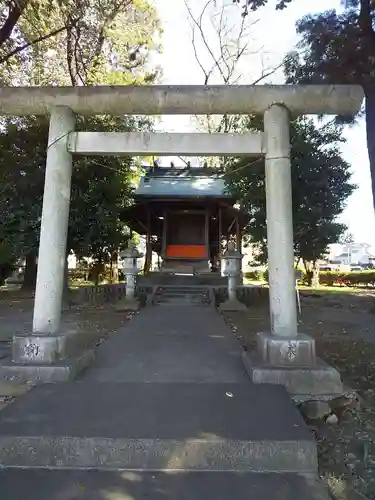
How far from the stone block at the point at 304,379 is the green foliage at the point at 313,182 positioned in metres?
7.67

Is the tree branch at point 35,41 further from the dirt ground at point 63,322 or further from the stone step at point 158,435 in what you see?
the stone step at point 158,435

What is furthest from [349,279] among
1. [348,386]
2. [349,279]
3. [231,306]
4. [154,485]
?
[154,485]

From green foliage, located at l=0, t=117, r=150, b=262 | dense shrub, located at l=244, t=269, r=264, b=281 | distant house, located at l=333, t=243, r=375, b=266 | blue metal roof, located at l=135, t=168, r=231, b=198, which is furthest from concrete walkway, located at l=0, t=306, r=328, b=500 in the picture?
distant house, located at l=333, t=243, r=375, b=266

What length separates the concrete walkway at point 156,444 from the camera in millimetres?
2678

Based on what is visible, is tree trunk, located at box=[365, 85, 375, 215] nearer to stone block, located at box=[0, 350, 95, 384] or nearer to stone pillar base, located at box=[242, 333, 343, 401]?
stone pillar base, located at box=[242, 333, 343, 401]

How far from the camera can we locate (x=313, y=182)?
38.3 feet

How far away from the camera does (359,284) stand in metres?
28.3

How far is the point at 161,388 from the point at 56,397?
3.54 ft

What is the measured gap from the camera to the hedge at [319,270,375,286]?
27.9 m

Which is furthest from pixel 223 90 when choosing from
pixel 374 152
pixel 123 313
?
pixel 123 313

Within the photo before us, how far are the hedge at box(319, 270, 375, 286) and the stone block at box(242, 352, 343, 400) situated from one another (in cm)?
2446

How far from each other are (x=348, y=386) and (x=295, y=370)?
844mm

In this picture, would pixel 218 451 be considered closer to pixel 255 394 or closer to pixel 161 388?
pixel 255 394

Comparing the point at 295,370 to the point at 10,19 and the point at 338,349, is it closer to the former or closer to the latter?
the point at 338,349
